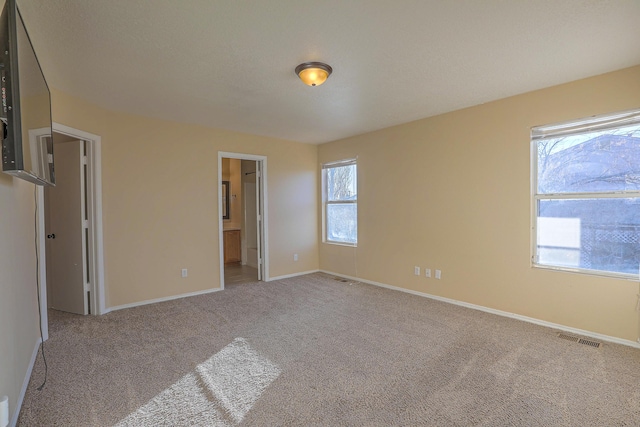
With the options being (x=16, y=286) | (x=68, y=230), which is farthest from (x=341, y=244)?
(x=16, y=286)

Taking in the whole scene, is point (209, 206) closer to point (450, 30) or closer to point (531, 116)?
point (450, 30)

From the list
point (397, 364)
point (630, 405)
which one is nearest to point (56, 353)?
point (397, 364)


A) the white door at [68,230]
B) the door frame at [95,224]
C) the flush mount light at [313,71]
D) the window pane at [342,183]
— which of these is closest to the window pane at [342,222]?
the window pane at [342,183]

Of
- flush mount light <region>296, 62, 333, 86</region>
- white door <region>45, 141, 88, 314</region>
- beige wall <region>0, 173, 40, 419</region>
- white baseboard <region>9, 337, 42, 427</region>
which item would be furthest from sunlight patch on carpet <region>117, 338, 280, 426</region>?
flush mount light <region>296, 62, 333, 86</region>

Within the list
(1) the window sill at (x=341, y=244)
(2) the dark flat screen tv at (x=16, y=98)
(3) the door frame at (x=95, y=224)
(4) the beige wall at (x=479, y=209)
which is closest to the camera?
(2) the dark flat screen tv at (x=16, y=98)

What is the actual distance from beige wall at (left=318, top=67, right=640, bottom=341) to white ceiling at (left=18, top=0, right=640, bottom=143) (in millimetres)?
283

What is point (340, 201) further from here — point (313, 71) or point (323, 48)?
point (323, 48)

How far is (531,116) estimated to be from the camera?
3.28 meters

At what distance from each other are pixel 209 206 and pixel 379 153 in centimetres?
275

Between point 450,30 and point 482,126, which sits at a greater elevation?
point 450,30

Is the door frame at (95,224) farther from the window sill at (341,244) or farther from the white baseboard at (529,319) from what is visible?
the white baseboard at (529,319)

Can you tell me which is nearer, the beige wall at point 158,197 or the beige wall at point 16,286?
the beige wall at point 16,286

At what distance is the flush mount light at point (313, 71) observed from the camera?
8.36ft

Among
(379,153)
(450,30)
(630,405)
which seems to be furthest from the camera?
(379,153)
